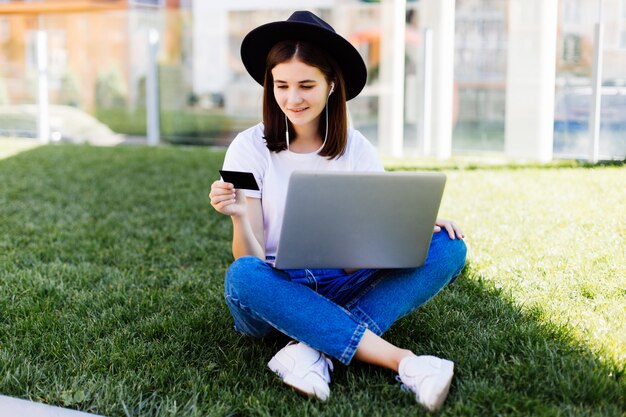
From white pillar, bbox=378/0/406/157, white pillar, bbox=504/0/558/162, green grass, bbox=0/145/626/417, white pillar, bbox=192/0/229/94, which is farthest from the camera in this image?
white pillar, bbox=192/0/229/94

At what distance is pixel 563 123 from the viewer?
7.53 metres

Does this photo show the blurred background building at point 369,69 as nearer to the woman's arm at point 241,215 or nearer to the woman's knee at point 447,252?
the woman's knee at point 447,252

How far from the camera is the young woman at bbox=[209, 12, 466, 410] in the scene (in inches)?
83.6

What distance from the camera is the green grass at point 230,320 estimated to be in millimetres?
2066

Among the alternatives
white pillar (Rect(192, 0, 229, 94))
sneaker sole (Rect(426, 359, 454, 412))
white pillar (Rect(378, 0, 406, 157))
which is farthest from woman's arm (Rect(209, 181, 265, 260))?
white pillar (Rect(192, 0, 229, 94))

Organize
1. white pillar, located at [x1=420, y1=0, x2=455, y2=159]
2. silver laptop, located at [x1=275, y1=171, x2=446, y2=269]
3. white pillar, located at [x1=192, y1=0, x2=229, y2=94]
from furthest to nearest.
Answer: white pillar, located at [x1=192, y1=0, x2=229, y2=94]
white pillar, located at [x1=420, y1=0, x2=455, y2=159]
silver laptop, located at [x1=275, y1=171, x2=446, y2=269]

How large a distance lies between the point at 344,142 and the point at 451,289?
902mm

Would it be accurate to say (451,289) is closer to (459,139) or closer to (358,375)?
(358,375)

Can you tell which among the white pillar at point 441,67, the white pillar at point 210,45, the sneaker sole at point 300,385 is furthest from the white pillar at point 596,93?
the sneaker sole at point 300,385

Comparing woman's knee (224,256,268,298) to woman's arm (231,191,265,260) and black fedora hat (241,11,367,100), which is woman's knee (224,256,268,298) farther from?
black fedora hat (241,11,367,100)

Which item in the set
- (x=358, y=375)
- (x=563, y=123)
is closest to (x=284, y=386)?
(x=358, y=375)

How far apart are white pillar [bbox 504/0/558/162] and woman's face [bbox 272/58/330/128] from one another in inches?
224

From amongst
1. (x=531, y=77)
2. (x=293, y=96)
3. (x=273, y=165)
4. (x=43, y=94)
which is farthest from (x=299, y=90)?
(x=43, y=94)

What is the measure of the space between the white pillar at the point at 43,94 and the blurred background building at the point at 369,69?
8 centimetres
